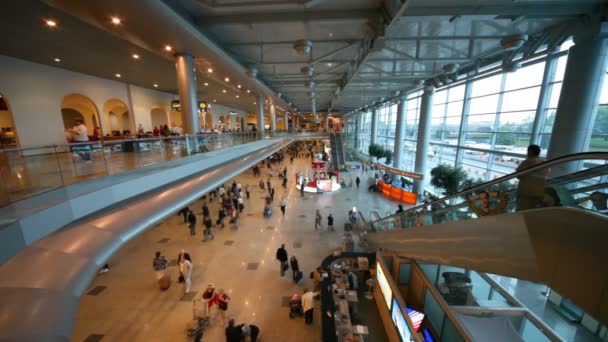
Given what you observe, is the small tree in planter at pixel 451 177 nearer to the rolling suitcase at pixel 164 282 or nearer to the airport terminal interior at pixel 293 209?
the airport terminal interior at pixel 293 209

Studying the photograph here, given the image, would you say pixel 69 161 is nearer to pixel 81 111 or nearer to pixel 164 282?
pixel 164 282

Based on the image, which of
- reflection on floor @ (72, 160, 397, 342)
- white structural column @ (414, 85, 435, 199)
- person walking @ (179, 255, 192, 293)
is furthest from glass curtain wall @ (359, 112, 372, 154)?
person walking @ (179, 255, 192, 293)

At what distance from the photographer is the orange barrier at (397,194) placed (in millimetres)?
17450

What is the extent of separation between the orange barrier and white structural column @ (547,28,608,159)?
11.2m

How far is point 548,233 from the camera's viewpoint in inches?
93.0

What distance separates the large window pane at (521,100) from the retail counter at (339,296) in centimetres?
1027

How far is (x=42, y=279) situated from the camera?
2121 mm

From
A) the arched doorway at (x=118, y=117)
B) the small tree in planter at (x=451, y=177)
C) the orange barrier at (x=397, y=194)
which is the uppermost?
the arched doorway at (x=118, y=117)

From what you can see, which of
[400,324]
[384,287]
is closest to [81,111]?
[384,287]

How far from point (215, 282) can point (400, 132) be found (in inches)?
777

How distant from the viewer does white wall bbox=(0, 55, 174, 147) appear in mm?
10391

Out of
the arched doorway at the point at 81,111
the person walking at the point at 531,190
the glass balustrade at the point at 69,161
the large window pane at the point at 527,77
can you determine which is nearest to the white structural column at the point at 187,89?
the glass balustrade at the point at 69,161

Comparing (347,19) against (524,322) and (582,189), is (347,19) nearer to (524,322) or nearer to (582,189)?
(582,189)

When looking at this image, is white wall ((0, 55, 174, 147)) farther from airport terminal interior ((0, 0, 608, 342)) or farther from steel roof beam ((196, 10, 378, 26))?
steel roof beam ((196, 10, 378, 26))
